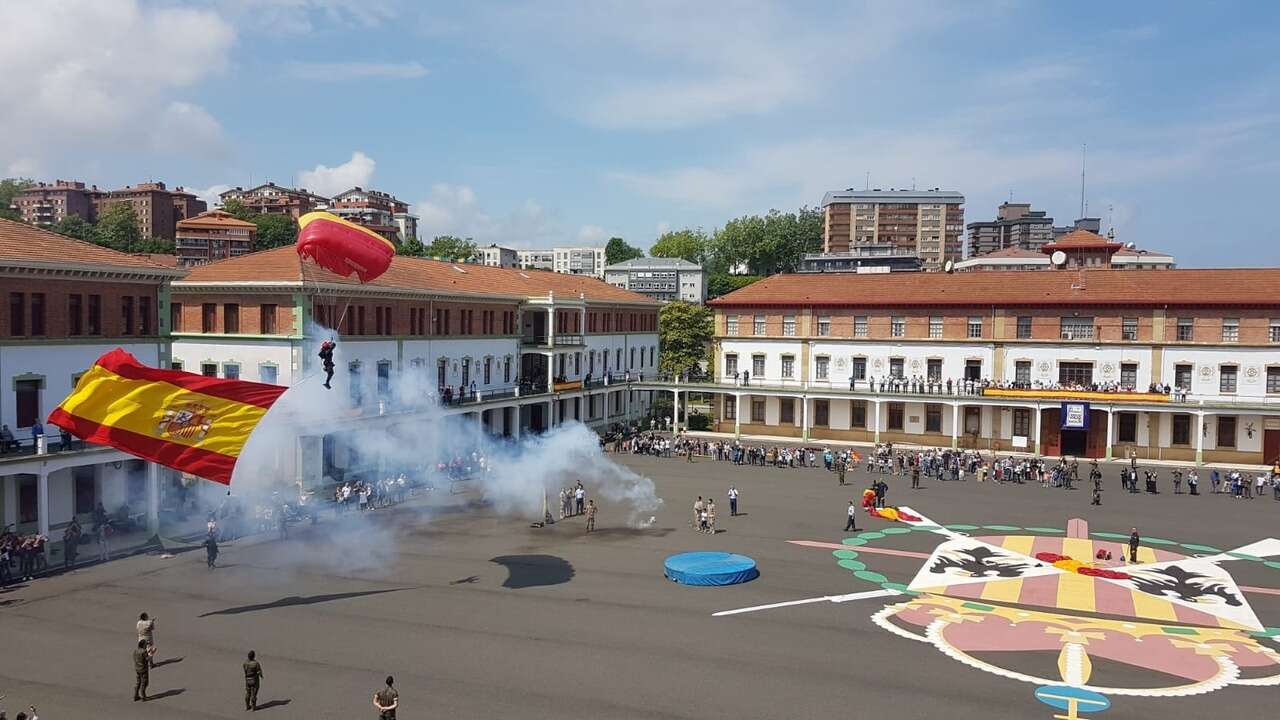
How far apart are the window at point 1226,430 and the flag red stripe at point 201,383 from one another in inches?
2132

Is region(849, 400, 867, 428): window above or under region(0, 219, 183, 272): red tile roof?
under

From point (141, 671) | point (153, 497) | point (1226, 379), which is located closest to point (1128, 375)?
point (1226, 379)

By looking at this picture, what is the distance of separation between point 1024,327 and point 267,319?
149 feet

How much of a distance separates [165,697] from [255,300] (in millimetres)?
25792

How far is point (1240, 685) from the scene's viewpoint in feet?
68.3

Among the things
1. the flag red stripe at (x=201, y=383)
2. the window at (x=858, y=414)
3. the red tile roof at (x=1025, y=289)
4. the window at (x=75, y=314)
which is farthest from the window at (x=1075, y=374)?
the window at (x=75, y=314)

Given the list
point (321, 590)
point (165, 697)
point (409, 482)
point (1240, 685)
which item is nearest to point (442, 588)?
point (321, 590)

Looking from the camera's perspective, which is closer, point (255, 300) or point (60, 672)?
point (60, 672)

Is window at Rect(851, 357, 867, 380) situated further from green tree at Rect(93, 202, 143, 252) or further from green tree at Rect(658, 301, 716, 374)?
green tree at Rect(93, 202, 143, 252)

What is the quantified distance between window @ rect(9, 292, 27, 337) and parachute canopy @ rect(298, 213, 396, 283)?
1117cm

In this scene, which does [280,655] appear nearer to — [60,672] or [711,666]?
[60,672]

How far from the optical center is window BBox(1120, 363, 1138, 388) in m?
56.6

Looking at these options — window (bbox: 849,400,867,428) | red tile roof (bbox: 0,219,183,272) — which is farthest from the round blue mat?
window (bbox: 849,400,867,428)

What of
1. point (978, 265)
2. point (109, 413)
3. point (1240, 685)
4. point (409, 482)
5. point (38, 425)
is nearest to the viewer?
point (1240, 685)
